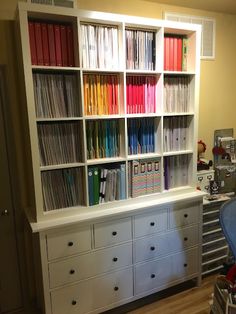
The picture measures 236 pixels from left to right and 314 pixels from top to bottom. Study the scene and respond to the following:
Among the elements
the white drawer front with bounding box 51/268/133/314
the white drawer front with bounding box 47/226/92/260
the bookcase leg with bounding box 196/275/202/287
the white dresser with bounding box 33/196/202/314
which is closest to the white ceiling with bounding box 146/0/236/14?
the white dresser with bounding box 33/196/202/314

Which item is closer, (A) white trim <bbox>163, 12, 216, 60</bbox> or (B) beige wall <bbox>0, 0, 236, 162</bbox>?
(A) white trim <bbox>163, 12, 216, 60</bbox>

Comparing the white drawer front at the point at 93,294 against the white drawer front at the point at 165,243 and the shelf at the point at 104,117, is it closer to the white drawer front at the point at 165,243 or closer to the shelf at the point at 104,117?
the white drawer front at the point at 165,243

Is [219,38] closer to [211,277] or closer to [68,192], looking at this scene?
[68,192]

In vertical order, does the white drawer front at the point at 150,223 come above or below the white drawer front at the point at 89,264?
above

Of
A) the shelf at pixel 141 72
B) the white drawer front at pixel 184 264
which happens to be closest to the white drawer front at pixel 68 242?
the white drawer front at pixel 184 264

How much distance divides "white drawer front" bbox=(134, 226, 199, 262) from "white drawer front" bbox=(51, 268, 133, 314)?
0.17m

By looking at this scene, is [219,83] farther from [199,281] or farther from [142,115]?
[199,281]

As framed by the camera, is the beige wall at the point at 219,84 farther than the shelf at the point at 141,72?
Yes

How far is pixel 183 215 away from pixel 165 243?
0.28 metres

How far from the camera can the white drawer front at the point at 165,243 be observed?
7.01 ft

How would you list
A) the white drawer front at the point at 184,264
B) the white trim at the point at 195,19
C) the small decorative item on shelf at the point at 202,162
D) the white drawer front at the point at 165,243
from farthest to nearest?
1. the small decorative item on shelf at the point at 202,162
2. the white trim at the point at 195,19
3. the white drawer front at the point at 184,264
4. the white drawer front at the point at 165,243

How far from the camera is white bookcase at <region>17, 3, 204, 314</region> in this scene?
1780mm

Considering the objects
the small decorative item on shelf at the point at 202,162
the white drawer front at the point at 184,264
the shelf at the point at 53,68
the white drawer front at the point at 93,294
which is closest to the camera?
the shelf at the point at 53,68

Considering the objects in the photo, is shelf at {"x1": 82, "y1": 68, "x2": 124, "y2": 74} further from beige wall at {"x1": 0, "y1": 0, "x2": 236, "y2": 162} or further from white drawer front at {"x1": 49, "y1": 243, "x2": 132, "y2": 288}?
white drawer front at {"x1": 49, "y1": 243, "x2": 132, "y2": 288}
